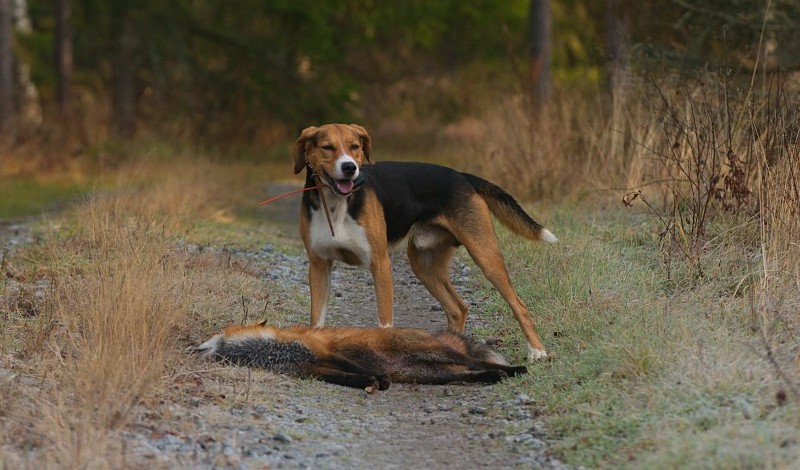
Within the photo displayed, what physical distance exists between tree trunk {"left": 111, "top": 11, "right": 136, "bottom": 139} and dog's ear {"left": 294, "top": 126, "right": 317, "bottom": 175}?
17389 millimetres

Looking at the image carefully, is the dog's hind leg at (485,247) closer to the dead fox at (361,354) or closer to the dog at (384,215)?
the dog at (384,215)

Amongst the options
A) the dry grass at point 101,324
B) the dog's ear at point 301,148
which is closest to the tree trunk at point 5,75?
the dry grass at point 101,324

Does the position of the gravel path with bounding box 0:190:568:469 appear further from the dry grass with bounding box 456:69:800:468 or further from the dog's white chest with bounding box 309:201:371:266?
the dog's white chest with bounding box 309:201:371:266

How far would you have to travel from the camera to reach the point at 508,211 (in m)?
8.59

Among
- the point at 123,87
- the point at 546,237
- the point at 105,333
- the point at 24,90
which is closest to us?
the point at 105,333

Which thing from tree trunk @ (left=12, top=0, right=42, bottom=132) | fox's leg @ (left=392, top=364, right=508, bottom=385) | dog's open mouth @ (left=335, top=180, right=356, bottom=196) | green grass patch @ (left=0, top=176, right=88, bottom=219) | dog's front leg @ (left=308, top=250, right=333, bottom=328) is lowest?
green grass patch @ (left=0, top=176, right=88, bottom=219)

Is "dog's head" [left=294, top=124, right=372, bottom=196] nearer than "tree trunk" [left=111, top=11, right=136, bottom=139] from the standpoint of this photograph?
Yes

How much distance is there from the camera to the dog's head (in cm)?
778

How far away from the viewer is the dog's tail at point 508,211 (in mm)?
8539

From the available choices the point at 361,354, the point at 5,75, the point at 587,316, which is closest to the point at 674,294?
the point at 587,316

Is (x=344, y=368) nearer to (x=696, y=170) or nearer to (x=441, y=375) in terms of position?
(x=441, y=375)

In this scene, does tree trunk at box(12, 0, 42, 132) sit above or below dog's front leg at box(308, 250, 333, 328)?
below

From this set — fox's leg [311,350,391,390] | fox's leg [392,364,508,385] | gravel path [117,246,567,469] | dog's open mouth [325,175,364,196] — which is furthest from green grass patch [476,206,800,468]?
dog's open mouth [325,175,364,196]

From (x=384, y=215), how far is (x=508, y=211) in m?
0.99
